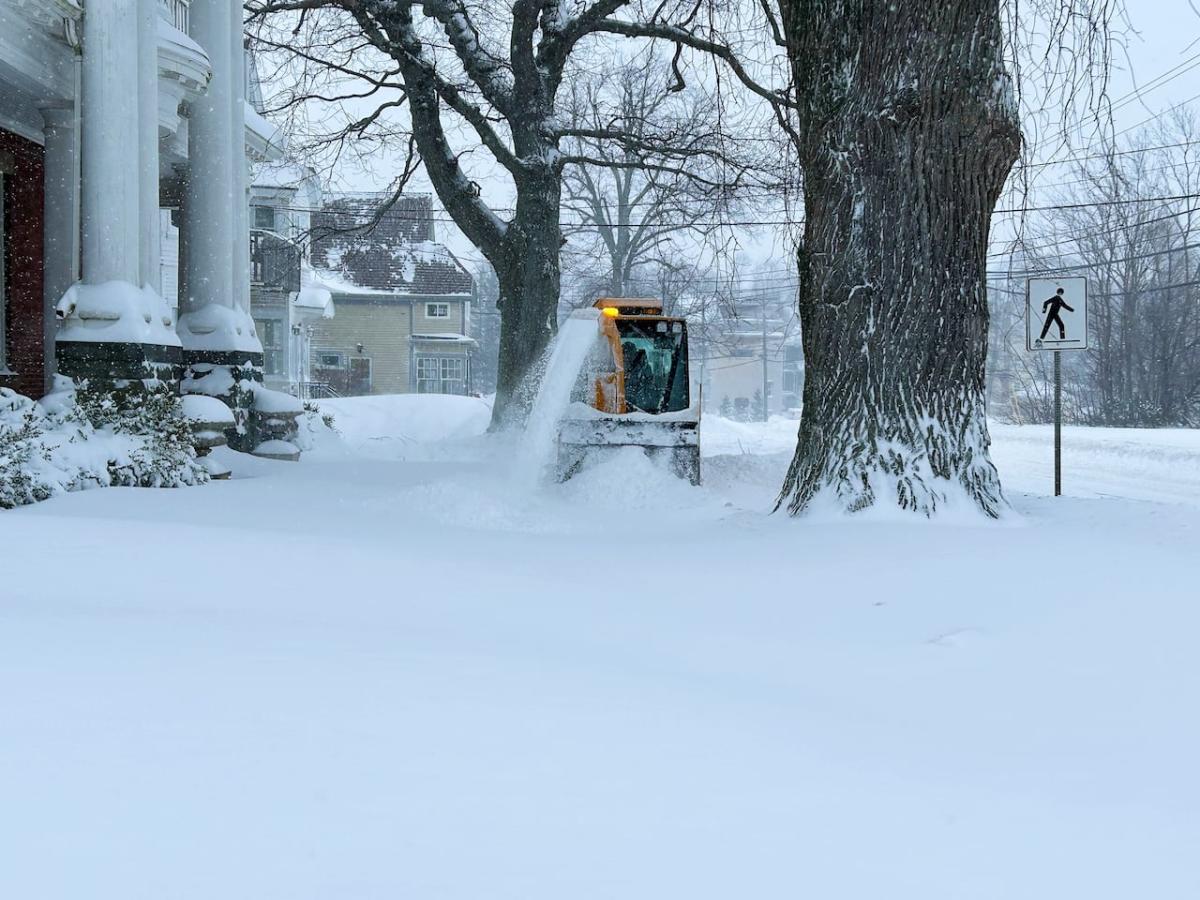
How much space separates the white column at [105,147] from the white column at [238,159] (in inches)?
160

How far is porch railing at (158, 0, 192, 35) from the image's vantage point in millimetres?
12969

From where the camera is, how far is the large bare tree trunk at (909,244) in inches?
295

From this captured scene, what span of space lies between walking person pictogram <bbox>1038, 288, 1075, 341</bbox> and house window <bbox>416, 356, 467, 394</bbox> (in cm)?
4090

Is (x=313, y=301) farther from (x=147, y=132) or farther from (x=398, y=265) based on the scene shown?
(x=147, y=132)

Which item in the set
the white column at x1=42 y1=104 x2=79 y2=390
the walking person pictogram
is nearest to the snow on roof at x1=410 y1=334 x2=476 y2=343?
the white column at x1=42 y1=104 x2=79 y2=390

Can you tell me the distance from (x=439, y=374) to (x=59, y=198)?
40.5 metres

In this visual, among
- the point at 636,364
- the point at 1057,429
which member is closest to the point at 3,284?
the point at 636,364

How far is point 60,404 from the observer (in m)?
Answer: 9.30

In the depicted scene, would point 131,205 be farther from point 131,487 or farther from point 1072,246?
point 1072,246

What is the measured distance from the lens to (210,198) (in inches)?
535

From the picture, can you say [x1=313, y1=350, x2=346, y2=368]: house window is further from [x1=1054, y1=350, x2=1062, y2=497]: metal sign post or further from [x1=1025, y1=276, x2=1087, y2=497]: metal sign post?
[x1=1054, y1=350, x2=1062, y2=497]: metal sign post

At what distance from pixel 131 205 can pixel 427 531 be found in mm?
5152

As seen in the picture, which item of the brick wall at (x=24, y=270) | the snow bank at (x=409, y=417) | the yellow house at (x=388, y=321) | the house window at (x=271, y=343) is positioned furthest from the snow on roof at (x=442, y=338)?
the brick wall at (x=24, y=270)

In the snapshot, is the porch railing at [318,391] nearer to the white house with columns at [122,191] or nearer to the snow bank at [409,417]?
the snow bank at [409,417]
